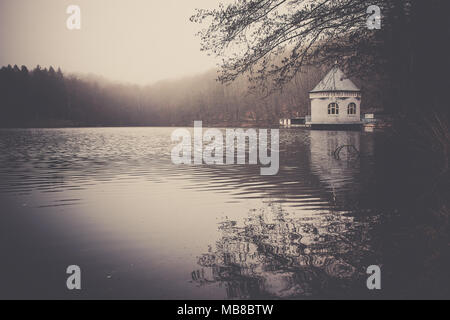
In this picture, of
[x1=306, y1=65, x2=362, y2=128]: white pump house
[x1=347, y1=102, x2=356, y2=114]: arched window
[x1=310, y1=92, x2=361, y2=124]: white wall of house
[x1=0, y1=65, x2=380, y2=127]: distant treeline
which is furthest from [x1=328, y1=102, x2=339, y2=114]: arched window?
[x1=0, y1=65, x2=380, y2=127]: distant treeline

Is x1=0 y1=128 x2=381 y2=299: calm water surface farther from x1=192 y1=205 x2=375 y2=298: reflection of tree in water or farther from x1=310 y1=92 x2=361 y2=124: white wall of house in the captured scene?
x1=310 y1=92 x2=361 y2=124: white wall of house

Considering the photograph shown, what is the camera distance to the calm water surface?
5191 mm

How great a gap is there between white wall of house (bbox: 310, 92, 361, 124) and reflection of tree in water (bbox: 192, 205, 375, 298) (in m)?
54.2

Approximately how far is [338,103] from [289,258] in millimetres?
57047

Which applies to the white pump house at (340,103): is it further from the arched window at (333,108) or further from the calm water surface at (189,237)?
the calm water surface at (189,237)

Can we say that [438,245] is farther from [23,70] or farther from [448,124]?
[23,70]

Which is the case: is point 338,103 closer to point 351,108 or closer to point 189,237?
point 351,108

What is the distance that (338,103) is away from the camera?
60094 millimetres

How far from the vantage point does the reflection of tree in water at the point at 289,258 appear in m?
5.06

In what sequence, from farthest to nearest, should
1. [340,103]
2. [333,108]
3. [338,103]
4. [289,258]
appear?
[333,108]
[338,103]
[340,103]
[289,258]

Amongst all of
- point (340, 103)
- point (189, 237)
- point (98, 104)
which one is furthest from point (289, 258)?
point (98, 104)

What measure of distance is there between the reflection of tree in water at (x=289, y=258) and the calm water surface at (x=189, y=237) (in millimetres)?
16
